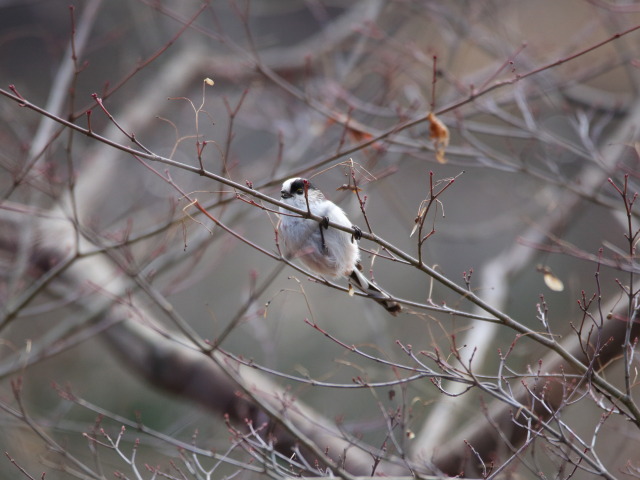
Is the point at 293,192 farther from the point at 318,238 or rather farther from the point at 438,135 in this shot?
the point at 438,135

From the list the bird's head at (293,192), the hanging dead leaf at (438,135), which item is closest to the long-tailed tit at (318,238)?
the bird's head at (293,192)

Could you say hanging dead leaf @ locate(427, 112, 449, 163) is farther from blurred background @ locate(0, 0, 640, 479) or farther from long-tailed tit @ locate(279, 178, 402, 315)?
long-tailed tit @ locate(279, 178, 402, 315)

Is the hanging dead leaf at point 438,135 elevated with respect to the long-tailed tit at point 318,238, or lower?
elevated

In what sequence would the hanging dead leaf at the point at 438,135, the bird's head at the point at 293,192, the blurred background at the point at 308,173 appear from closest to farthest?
the hanging dead leaf at the point at 438,135 → the bird's head at the point at 293,192 → the blurred background at the point at 308,173

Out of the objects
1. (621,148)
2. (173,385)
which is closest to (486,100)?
(621,148)

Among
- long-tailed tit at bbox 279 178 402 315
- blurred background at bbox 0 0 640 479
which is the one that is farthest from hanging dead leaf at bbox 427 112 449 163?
long-tailed tit at bbox 279 178 402 315

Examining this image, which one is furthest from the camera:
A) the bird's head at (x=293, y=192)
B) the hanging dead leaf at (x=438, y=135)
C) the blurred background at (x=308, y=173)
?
the blurred background at (x=308, y=173)

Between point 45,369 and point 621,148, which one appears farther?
point 45,369

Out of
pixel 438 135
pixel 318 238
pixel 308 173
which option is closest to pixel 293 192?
pixel 318 238

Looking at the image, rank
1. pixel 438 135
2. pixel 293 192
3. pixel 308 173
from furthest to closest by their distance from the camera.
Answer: pixel 308 173, pixel 293 192, pixel 438 135

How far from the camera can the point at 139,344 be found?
14.8 feet

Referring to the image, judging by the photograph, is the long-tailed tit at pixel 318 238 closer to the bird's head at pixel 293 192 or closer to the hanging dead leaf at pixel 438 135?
the bird's head at pixel 293 192

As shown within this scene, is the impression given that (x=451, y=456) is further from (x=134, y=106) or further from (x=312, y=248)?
(x=134, y=106)

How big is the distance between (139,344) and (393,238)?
544 cm
